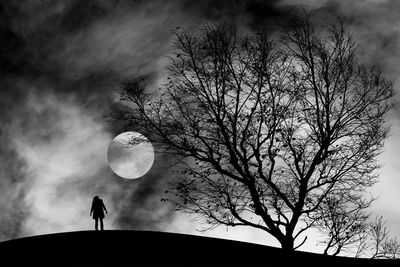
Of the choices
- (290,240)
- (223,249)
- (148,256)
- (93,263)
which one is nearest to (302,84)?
(290,240)

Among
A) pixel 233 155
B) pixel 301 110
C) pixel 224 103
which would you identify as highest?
pixel 224 103

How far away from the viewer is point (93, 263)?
34.6 ft

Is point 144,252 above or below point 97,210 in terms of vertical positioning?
below

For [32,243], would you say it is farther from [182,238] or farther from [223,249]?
[223,249]

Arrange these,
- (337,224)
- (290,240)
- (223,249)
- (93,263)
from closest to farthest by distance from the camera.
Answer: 1. (93,263)
2. (223,249)
3. (290,240)
4. (337,224)

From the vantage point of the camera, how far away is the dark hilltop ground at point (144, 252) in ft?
34.7

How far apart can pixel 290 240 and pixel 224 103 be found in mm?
6722

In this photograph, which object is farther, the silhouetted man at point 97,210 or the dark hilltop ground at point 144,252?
the silhouetted man at point 97,210

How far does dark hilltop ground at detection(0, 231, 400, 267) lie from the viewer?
10.6 metres

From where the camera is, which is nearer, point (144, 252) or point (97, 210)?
point (144, 252)

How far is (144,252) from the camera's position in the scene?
10.8 m

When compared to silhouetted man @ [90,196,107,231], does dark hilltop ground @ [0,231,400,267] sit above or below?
below

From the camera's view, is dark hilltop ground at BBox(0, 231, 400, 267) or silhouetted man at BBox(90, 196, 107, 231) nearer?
dark hilltop ground at BBox(0, 231, 400, 267)

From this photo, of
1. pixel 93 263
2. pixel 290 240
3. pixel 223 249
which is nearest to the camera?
pixel 93 263
